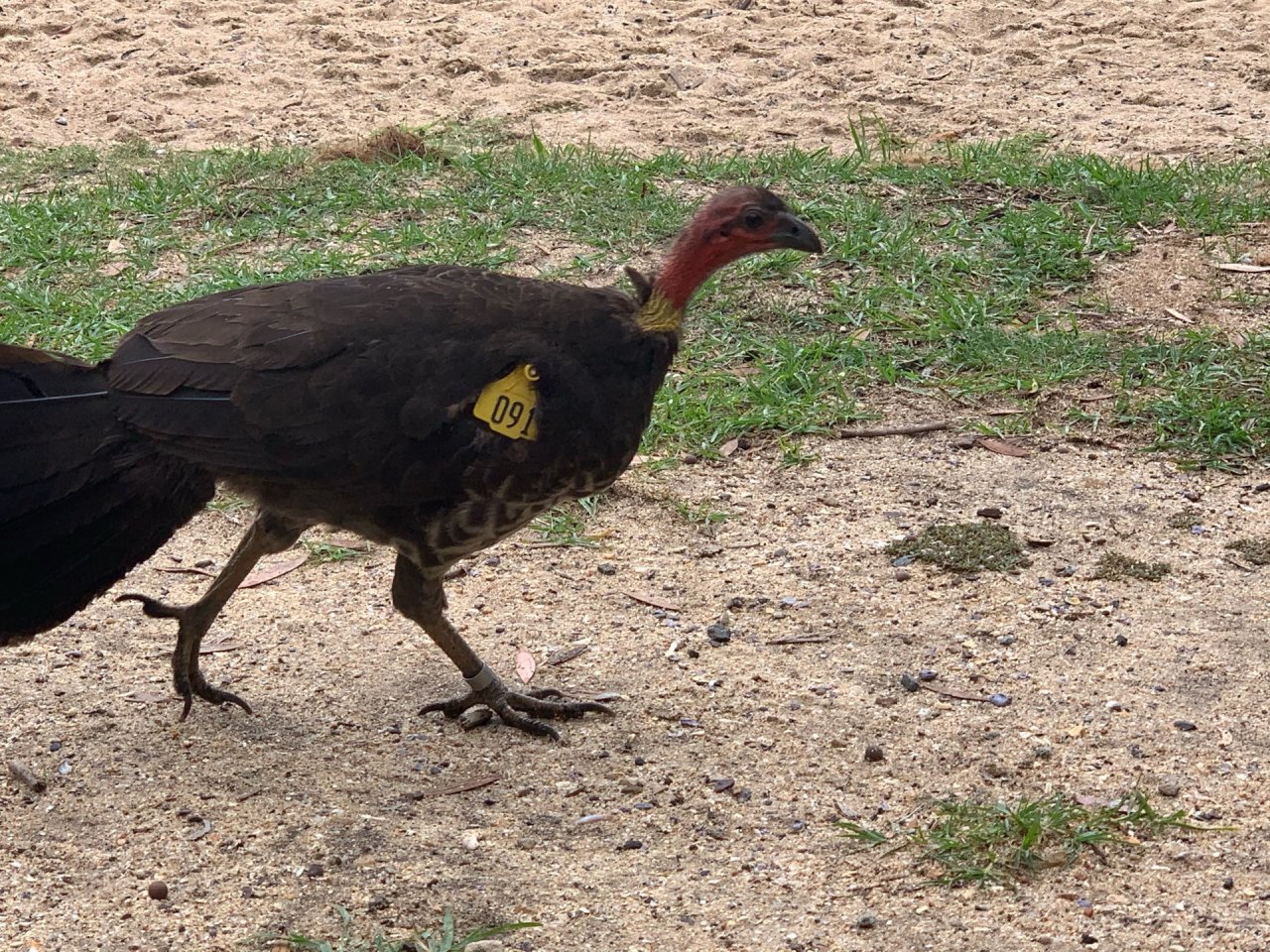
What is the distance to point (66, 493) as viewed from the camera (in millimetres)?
3957

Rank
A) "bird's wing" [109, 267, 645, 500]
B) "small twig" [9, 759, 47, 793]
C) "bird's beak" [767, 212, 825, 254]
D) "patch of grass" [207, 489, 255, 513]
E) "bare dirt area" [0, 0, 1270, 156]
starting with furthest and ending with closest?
"bare dirt area" [0, 0, 1270, 156]
"patch of grass" [207, 489, 255, 513]
"bird's beak" [767, 212, 825, 254]
"small twig" [9, 759, 47, 793]
"bird's wing" [109, 267, 645, 500]

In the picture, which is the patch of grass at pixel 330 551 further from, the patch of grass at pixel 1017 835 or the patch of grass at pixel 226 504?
the patch of grass at pixel 1017 835

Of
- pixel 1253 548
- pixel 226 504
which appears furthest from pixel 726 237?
pixel 226 504

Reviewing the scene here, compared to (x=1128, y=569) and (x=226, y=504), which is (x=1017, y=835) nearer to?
(x=1128, y=569)

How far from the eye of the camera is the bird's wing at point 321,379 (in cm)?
409

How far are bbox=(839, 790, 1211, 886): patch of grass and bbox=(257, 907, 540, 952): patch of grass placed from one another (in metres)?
0.93

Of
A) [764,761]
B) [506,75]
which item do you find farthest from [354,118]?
[764,761]

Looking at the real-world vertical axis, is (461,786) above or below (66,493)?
below

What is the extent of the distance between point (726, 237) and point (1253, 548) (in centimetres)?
205

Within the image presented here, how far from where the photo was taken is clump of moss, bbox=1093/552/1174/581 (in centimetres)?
514

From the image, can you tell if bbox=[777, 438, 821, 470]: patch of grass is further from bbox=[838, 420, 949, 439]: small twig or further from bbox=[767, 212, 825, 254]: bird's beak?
bbox=[767, 212, 825, 254]: bird's beak

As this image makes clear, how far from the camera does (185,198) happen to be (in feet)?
26.1

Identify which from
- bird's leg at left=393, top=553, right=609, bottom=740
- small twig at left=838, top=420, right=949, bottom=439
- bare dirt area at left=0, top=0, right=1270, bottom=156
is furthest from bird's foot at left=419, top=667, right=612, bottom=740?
bare dirt area at left=0, top=0, right=1270, bottom=156

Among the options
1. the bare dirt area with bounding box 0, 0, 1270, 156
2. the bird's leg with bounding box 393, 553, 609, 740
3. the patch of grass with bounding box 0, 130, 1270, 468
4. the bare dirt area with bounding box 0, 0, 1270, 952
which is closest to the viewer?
the bare dirt area with bounding box 0, 0, 1270, 952
